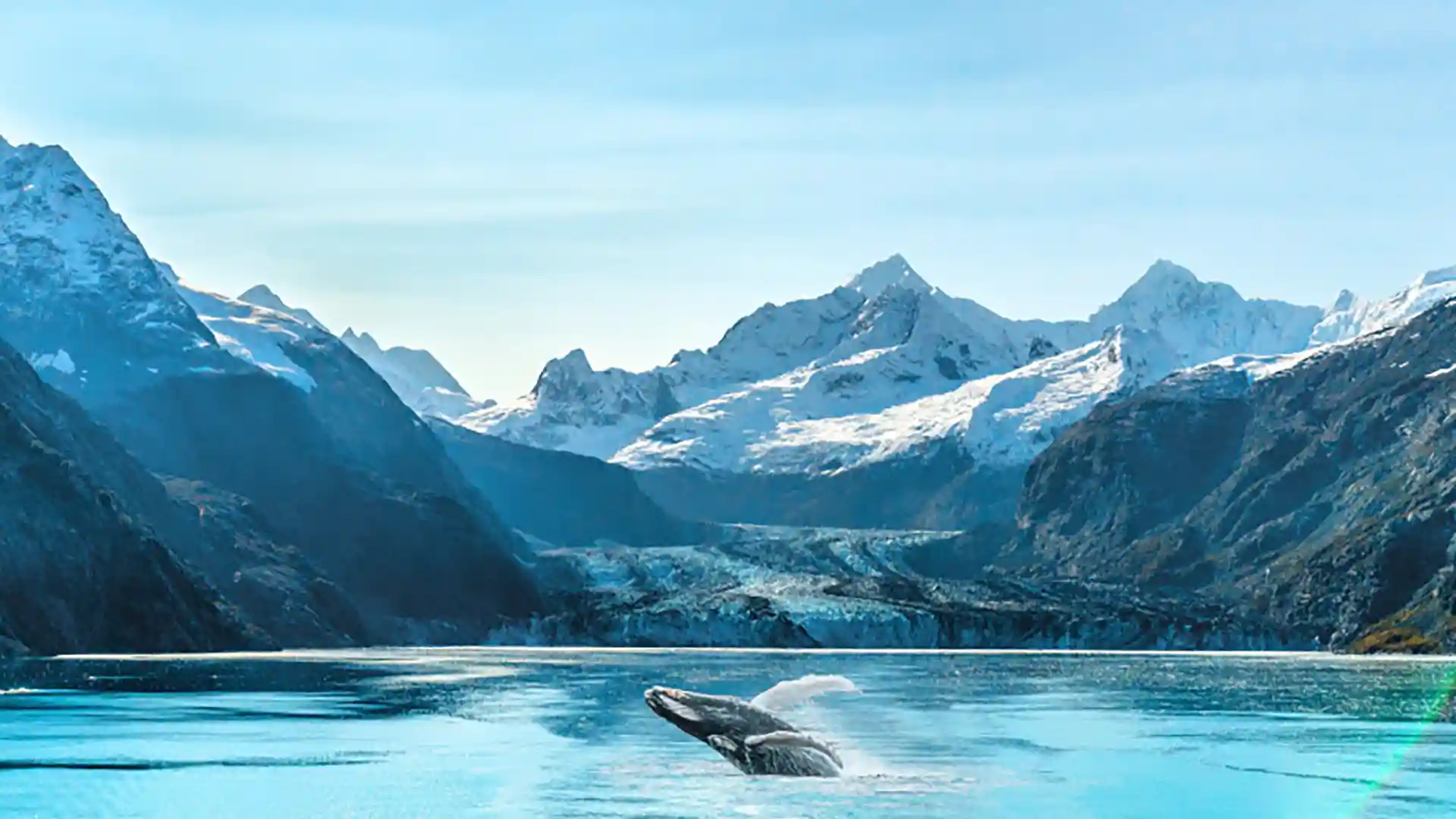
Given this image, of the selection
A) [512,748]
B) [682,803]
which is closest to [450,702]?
[512,748]

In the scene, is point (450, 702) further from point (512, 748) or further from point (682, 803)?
point (682, 803)

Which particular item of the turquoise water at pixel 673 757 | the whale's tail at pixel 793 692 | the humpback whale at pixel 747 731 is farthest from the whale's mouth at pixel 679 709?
the whale's tail at pixel 793 692

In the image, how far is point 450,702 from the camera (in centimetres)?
15575

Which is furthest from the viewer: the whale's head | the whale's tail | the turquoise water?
the whale's head

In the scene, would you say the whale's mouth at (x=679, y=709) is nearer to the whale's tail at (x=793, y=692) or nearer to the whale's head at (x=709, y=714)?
the whale's head at (x=709, y=714)

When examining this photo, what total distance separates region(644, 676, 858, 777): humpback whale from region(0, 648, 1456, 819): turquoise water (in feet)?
4.65

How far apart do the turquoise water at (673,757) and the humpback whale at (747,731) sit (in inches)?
55.9

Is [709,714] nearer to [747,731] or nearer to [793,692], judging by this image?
[747,731]

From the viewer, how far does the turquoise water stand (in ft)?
290

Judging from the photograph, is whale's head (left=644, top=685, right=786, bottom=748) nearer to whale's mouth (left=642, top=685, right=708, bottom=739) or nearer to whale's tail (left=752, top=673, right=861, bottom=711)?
whale's mouth (left=642, top=685, right=708, bottom=739)

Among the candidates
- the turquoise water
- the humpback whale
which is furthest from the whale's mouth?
the turquoise water

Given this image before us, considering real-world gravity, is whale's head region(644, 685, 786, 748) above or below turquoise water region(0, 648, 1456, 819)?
above

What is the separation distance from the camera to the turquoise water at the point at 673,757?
290 feet

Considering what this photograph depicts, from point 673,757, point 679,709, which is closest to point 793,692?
point 679,709
